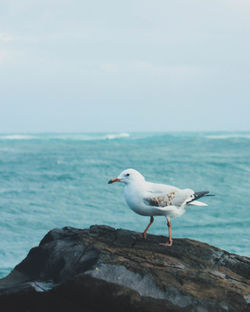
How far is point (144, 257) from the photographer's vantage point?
436cm

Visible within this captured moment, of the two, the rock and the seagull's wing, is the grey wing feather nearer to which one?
the seagull's wing

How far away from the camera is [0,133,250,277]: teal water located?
12463 mm

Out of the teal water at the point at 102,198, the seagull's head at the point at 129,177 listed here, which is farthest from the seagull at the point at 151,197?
the teal water at the point at 102,198

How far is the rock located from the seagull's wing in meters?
0.46

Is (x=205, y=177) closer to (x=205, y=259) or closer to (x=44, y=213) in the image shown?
(x=44, y=213)

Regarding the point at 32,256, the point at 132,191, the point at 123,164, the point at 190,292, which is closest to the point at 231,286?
the point at 190,292

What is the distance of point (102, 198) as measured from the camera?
1883 cm

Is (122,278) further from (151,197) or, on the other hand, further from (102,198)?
(102,198)

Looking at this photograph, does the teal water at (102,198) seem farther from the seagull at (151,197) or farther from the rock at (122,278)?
the seagull at (151,197)

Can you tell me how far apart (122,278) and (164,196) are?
52.3 inches

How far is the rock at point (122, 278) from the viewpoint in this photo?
378 cm

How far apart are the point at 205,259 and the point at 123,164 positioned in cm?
2573

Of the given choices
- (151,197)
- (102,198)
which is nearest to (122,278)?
(151,197)

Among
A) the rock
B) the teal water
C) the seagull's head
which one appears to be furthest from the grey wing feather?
the teal water
